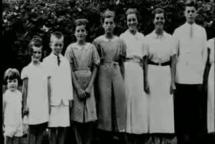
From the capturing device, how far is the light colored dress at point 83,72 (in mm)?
6719

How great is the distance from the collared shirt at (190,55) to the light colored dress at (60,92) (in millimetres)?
1703

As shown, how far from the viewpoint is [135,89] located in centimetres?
704

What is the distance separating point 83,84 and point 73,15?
92.8 inches

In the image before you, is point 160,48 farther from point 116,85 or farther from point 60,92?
point 60,92

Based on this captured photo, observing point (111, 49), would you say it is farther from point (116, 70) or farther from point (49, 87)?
point (49, 87)

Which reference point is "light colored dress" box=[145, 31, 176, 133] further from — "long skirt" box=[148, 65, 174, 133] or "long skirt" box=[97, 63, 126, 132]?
"long skirt" box=[97, 63, 126, 132]

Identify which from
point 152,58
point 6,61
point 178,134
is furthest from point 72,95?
point 6,61

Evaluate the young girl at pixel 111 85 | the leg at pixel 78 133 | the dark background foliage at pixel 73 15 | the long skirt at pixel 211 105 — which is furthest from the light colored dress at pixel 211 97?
the leg at pixel 78 133

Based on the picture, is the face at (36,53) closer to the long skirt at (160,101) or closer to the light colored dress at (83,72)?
the light colored dress at (83,72)

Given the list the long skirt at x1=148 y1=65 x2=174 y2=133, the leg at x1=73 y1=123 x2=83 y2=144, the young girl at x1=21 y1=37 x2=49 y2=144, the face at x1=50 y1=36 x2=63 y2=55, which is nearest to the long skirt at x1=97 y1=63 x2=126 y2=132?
the leg at x1=73 y1=123 x2=83 y2=144

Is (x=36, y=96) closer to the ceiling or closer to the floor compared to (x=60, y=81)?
closer to the floor

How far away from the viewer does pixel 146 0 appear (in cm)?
888

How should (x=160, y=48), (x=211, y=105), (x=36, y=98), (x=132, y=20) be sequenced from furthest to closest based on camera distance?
(x=211, y=105) < (x=132, y=20) < (x=160, y=48) < (x=36, y=98)

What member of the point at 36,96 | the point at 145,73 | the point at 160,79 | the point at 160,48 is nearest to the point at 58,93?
the point at 36,96
